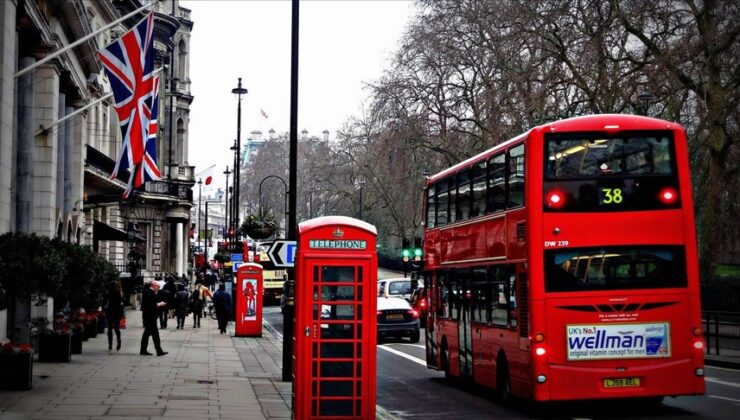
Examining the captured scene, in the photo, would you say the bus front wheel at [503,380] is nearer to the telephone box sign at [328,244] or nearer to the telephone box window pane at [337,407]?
the telephone box window pane at [337,407]

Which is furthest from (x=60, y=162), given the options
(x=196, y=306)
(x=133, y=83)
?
(x=196, y=306)

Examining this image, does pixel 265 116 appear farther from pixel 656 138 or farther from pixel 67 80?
pixel 656 138

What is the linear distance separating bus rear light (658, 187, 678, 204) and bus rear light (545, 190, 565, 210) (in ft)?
4.69

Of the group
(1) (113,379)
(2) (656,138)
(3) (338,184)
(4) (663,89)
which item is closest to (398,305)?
(4) (663,89)

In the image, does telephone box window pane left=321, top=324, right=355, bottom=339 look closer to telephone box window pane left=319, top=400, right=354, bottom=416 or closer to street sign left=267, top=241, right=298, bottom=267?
telephone box window pane left=319, top=400, right=354, bottom=416

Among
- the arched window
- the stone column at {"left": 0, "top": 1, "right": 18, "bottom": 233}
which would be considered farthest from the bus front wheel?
the arched window

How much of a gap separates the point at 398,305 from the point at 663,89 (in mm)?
12018

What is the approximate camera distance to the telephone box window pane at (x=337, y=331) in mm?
14141

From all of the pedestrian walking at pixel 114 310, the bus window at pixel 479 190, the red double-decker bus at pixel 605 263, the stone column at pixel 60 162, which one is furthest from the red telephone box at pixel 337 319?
the stone column at pixel 60 162

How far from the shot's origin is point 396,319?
35.0m

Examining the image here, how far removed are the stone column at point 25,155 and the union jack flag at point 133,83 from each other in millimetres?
2294

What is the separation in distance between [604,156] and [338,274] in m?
4.69

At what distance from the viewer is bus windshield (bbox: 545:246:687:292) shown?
16.1 meters

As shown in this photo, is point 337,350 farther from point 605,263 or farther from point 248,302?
point 248,302
